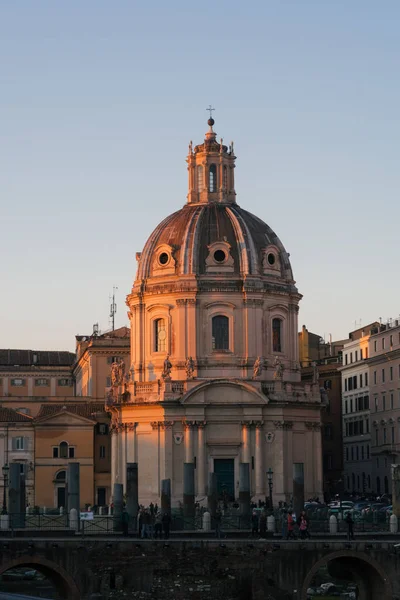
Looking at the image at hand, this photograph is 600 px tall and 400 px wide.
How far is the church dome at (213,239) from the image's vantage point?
356 feet

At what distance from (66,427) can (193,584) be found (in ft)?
175

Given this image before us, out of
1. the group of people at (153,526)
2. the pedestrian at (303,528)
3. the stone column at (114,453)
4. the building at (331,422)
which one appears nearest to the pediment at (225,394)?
the stone column at (114,453)

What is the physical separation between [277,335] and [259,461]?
410 inches

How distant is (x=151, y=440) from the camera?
106312 millimetres

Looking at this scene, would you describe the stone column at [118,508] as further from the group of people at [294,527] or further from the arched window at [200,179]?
the arched window at [200,179]

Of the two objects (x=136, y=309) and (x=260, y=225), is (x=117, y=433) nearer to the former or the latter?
(x=136, y=309)

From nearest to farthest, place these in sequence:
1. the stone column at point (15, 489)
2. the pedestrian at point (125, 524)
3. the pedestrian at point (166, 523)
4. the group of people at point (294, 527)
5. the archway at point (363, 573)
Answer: the archway at point (363, 573) → the group of people at point (294, 527) → the pedestrian at point (166, 523) → the pedestrian at point (125, 524) → the stone column at point (15, 489)

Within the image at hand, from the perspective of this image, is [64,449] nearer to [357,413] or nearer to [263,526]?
[357,413]

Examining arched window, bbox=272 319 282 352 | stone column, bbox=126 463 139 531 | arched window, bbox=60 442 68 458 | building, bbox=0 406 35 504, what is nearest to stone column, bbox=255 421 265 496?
arched window, bbox=272 319 282 352

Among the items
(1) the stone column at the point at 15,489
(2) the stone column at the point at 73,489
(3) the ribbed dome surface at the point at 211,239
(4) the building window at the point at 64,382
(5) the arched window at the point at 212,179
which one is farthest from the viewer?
(4) the building window at the point at 64,382

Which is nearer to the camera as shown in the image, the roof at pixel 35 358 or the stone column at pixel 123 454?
the stone column at pixel 123 454

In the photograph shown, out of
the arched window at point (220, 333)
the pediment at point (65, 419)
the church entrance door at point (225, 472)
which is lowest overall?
the church entrance door at point (225, 472)

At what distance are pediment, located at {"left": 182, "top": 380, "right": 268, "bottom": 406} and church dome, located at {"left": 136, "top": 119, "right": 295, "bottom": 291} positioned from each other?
8.33m

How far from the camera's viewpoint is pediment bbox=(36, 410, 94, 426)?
11831cm
